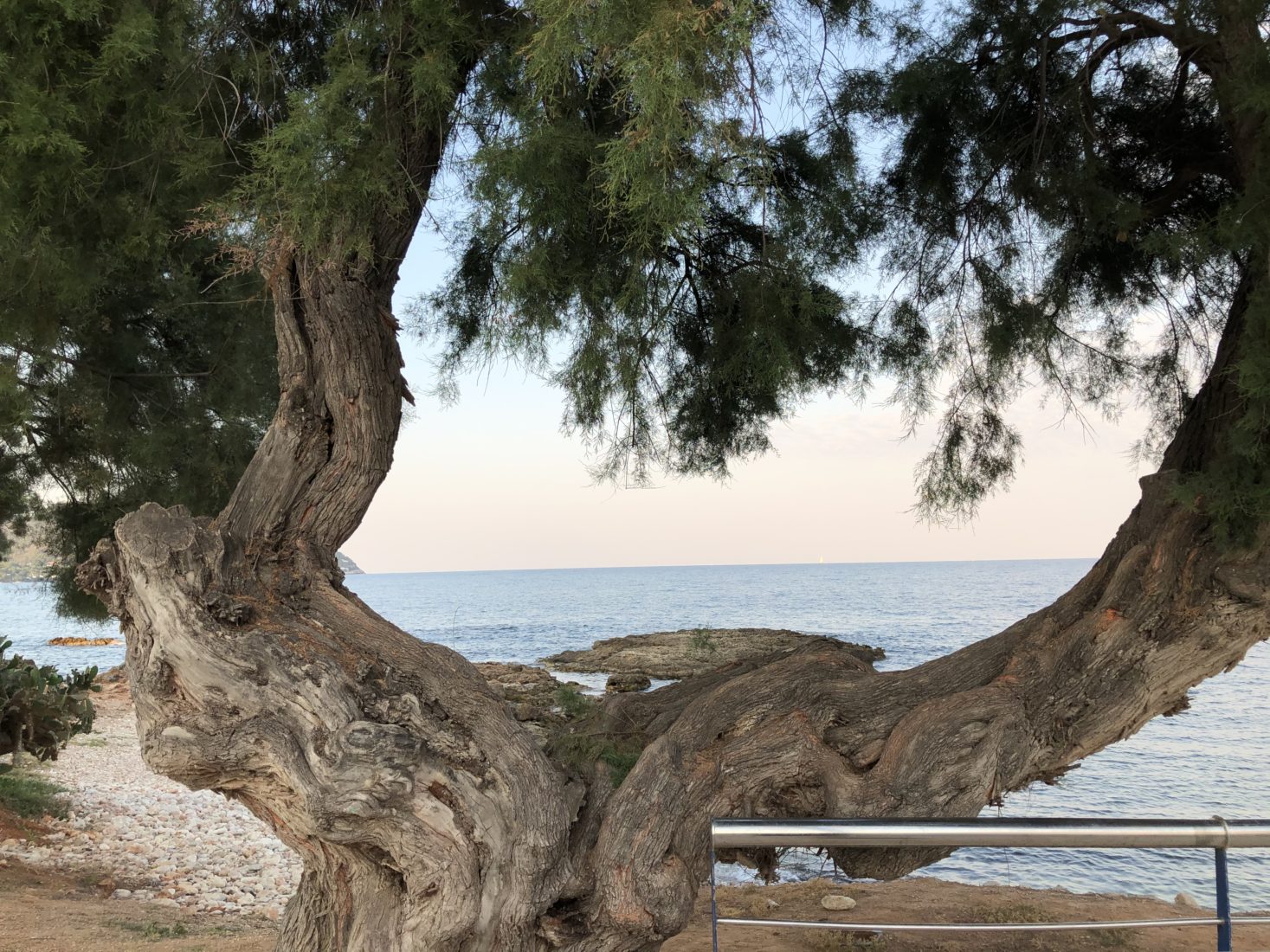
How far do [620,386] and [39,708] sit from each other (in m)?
5.04

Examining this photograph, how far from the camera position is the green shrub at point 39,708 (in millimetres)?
7117

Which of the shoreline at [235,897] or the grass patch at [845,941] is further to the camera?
the shoreline at [235,897]

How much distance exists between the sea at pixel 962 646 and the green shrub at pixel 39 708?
50 centimetres

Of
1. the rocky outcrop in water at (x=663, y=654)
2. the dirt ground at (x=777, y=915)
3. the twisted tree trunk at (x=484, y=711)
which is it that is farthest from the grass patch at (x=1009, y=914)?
the rocky outcrop in water at (x=663, y=654)

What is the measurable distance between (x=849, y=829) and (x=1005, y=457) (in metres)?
4.74

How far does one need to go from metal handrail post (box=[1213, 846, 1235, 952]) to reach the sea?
304 cm

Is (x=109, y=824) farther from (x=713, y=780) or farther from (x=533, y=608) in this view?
(x=533, y=608)

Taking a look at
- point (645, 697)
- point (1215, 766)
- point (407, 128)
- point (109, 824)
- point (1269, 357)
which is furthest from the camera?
point (1215, 766)

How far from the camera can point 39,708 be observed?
7.20 metres

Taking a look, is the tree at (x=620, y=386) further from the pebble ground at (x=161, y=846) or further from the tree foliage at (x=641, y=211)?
the pebble ground at (x=161, y=846)

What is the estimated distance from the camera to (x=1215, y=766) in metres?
16.4

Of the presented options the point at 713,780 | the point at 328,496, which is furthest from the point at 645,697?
the point at 328,496

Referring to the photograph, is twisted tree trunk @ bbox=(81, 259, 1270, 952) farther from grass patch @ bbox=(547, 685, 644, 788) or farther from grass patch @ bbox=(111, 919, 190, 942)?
grass patch @ bbox=(111, 919, 190, 942)

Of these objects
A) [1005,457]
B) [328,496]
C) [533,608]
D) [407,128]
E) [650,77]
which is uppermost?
[407,128]
